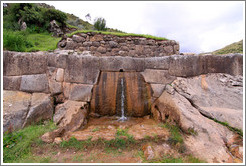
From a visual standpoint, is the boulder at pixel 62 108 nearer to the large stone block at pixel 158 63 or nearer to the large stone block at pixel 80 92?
the large stone block at pixel 80 92

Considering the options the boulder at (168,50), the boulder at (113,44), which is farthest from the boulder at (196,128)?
the boulder at (168,50)

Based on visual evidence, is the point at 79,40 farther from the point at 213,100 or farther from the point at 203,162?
the point at 203,162

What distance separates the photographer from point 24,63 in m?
2.69

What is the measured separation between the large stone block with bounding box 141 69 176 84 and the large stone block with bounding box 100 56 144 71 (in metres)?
0.20

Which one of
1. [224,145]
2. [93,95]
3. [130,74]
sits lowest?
[224,145]

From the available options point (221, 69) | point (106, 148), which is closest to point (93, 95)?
point (106, 148)

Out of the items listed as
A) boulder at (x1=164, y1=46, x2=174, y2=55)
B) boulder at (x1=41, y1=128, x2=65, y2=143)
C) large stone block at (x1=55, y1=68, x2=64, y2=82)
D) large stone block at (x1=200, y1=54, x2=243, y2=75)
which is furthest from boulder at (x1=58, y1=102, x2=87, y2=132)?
boulder at (x1=164, y1=46, x2=174, y2=55)

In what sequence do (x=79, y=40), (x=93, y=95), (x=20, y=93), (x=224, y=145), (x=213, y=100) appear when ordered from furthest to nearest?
(x=79, y=40) < (x=93, y=95) < (x=20, y=93) < (x=213, y=100) < (x=224, y=145)

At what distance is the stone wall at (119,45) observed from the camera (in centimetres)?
680

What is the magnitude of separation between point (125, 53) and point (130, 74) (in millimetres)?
4382

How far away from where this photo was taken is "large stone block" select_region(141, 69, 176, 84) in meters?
2.79

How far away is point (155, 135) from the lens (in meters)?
2.13

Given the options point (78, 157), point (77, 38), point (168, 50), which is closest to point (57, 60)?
point (78, 157)

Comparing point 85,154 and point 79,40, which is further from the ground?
point 79,40
